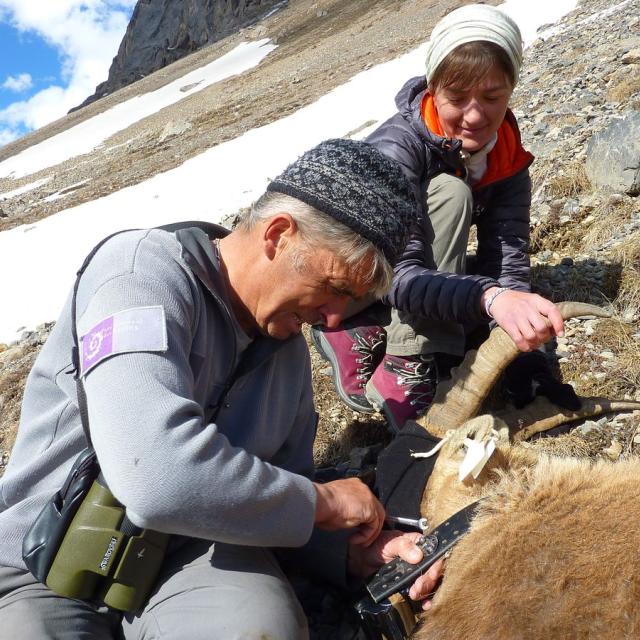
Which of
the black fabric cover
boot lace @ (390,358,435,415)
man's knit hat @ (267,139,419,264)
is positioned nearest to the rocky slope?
boot lace @ (390,358,435,415)

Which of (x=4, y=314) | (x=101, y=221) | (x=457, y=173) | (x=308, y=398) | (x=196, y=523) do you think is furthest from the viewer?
(x=101, y=221)

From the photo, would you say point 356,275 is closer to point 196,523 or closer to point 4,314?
point 196,523

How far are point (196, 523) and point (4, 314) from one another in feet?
30.8

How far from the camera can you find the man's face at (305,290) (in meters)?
2.12

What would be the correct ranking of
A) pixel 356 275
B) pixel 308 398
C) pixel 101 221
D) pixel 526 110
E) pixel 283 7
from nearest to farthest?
pixel 356 275 → pixel 308 398 → pixel 526 110 → pixel 101 221 → pixel 283 7

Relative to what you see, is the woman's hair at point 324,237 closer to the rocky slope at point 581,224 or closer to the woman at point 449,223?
the woman at point 449,223

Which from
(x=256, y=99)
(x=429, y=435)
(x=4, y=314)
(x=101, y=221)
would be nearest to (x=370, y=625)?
(x=429, y=435)

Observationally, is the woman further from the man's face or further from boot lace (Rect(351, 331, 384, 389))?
the man's face

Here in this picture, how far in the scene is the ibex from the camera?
1.78m

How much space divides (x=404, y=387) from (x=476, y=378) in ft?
3.07

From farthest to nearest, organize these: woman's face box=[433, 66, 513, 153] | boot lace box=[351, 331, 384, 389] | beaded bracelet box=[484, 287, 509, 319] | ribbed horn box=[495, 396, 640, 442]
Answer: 1. boot lace box=[351, 331, 384, 389]
2. woman's face box=[433, 66, 513, 153]
3. ribbed horn box=[495, 396, 640, 442]
4. beaded bracelet box=[484, 287, 509, 319]

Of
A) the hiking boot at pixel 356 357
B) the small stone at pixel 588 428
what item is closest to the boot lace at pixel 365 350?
the hiking boot at pixel 356 357

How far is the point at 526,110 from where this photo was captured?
8.40m

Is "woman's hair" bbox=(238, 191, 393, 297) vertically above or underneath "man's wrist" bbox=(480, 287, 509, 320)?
above
